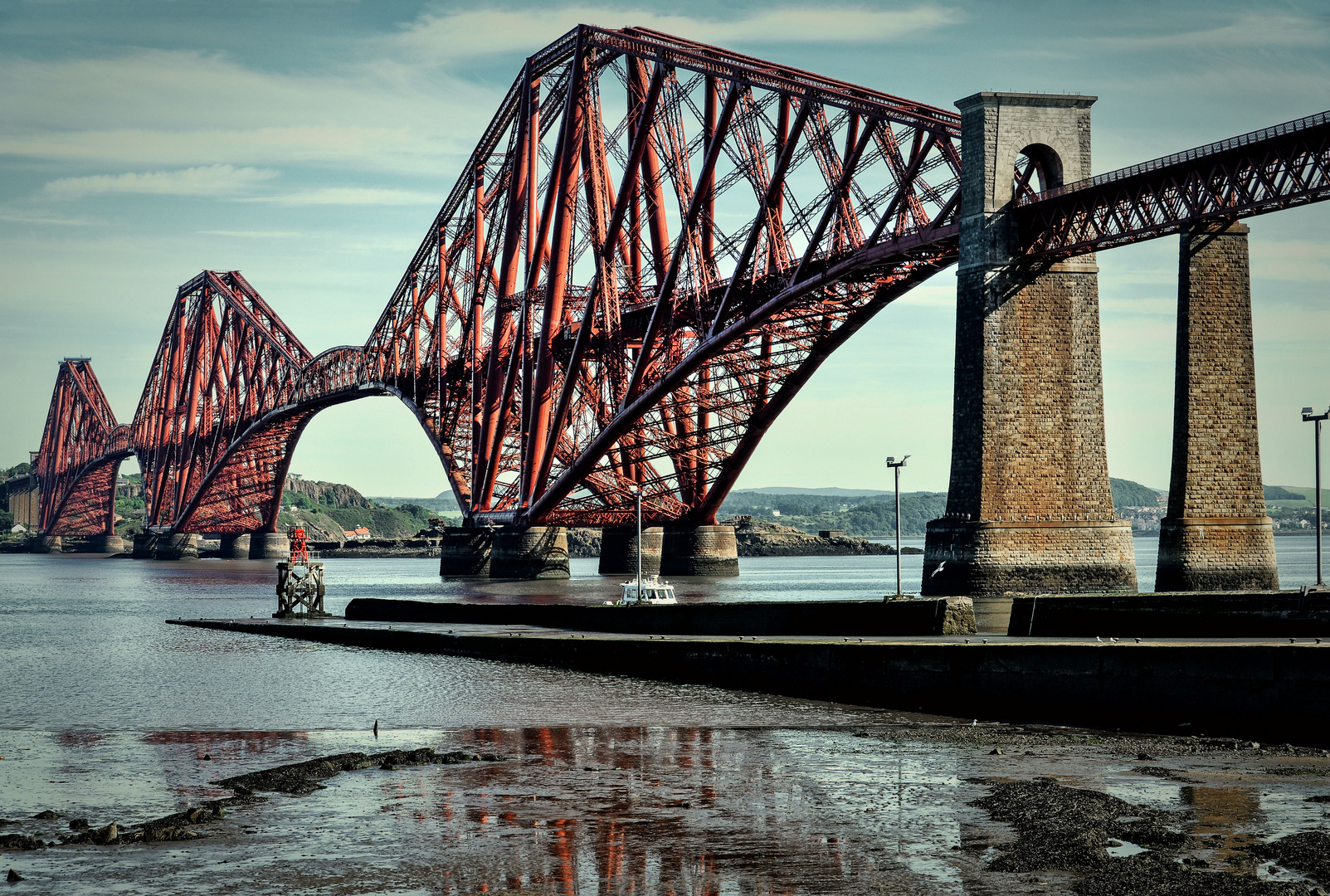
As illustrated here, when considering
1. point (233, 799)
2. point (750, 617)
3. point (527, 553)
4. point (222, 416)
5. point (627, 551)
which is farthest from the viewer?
point (222, 416)

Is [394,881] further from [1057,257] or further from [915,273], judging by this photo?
[915,273]

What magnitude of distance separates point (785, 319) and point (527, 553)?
83.9 ft

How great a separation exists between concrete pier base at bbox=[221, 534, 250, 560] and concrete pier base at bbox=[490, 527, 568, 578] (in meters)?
82.7

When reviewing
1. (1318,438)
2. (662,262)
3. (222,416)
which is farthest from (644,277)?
(222,416)

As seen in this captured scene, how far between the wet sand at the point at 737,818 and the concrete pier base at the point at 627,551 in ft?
211

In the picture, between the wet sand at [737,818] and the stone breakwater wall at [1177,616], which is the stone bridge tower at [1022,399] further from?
the wet sand at [737,818]

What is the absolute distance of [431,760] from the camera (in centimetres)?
2150

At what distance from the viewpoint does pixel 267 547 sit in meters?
150

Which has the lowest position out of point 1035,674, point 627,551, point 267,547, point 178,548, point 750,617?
point 1035,674

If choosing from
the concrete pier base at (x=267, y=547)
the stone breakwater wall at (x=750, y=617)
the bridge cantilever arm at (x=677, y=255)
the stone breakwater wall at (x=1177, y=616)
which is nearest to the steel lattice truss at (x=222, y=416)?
the concrete pier base at (x=267, y=547)

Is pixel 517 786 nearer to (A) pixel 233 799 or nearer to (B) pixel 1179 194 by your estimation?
(A) pixel 233 799

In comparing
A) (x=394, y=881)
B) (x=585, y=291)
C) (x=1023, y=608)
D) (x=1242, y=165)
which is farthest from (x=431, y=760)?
(x=585, y=291)

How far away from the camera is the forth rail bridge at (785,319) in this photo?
39156 mm

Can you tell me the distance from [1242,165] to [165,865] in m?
31.9
